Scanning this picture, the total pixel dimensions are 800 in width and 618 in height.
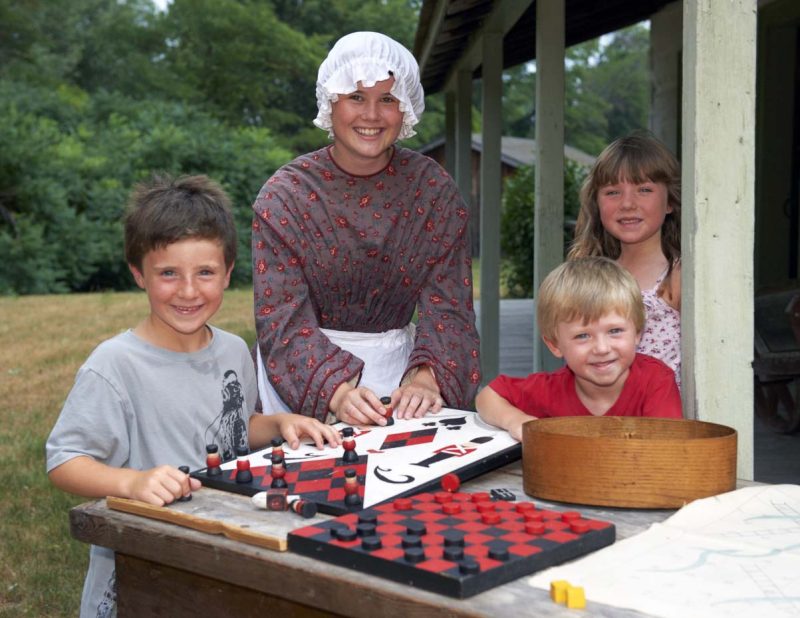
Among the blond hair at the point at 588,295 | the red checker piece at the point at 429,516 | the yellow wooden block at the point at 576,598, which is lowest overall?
the yellow wooden block at the point at 576,598

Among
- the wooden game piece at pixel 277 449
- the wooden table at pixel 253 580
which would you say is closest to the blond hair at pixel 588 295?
the wooden table at pixel 253 580

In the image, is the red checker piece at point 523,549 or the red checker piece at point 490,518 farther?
the red checker piece at point 490,518

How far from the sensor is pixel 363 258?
339cm

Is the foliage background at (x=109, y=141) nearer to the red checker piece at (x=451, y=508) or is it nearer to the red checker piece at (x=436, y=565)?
the red checker piece at (x=451, y=508)

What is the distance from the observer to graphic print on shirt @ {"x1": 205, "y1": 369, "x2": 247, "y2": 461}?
8.92 feet

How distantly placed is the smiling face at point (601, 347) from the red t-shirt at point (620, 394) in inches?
2.0

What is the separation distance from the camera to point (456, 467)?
2.21 meters

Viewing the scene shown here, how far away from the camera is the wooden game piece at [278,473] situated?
2098 millimetres

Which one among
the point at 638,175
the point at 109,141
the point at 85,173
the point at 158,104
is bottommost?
the point at 638,175

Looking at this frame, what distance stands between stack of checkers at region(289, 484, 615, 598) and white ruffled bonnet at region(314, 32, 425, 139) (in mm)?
1581

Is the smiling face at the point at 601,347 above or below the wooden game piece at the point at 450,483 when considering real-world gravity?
above

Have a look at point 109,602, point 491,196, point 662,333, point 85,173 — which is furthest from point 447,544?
point 85,173

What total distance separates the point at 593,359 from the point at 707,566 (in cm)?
94

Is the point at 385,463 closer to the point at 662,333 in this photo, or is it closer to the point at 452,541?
the point at 452,541
